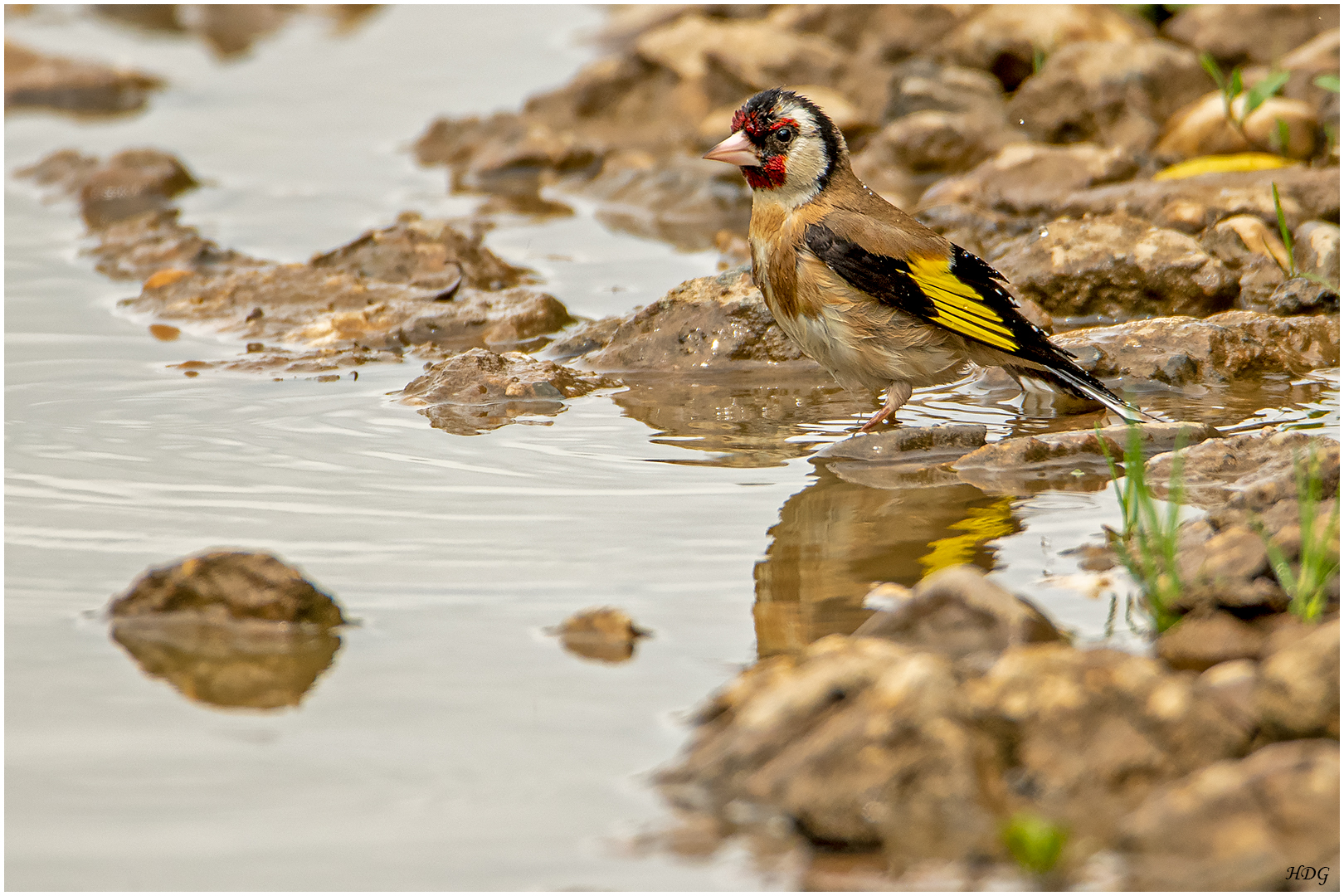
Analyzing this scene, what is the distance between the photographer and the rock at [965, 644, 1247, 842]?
Answer: 2.66m

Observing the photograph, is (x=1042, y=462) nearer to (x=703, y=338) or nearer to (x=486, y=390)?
(x=703, y=338)

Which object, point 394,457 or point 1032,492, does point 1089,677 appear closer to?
point 1032,492

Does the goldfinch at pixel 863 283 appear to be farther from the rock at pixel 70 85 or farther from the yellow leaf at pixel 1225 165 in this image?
the rock at pixel 70 85

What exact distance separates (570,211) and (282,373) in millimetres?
3261

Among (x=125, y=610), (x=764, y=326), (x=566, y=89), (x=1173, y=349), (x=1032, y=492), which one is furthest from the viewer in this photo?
(x=566, y=89)

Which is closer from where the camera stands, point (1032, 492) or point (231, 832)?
point (231, 832)

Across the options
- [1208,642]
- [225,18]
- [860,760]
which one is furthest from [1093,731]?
[225,18]

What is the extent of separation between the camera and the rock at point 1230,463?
14.0ft

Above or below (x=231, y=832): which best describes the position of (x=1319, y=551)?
above

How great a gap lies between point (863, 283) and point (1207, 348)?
1.46m

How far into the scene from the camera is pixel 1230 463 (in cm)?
446

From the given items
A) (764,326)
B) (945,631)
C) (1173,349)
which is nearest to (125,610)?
(945,631)

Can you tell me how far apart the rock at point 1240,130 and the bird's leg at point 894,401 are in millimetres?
3524

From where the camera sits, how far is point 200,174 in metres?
9.95
